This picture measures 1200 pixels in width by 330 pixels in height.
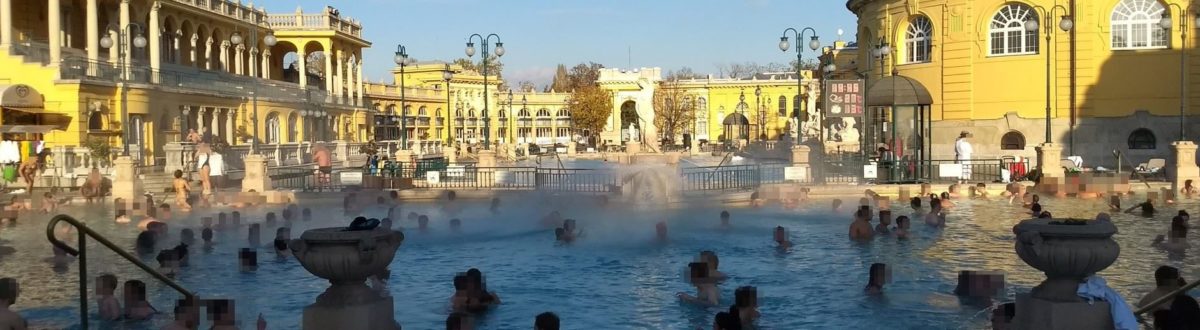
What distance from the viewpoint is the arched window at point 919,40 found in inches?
1793

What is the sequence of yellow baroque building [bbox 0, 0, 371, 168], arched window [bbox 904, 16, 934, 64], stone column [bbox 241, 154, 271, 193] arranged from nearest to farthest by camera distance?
stone column [bbox 241, 154, 271, 193] < yellow baroque building [bbox 0, 0, 371, 168] < arched window [bbox 904, 16, 934, 64]

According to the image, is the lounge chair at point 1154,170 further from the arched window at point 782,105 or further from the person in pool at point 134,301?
the arched window at point 782,105

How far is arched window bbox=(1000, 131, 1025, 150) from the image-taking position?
141 ft

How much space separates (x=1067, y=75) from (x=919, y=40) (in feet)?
22.0

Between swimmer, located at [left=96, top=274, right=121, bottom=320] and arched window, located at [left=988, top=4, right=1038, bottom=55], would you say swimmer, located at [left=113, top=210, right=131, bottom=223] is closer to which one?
swimmer, located at [left=96, top=274, right=121, bottom=320]

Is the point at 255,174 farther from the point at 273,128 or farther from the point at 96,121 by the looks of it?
the point at 273,128

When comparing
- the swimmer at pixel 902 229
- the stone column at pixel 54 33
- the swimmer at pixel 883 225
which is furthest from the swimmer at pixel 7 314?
the stone column at pixel 54 33

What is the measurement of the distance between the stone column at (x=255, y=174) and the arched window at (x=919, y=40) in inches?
1176

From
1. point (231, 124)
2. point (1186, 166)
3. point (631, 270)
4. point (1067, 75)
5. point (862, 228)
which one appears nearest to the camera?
point (631, 270)

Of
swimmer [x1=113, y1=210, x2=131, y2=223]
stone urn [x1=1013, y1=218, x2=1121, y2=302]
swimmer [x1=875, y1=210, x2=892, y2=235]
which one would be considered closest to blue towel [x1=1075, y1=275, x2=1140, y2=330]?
stone urn [x1=1013, y1=218, x2=1121, y2=302]

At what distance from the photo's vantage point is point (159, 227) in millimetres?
18938

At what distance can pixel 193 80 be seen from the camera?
50.8 metres

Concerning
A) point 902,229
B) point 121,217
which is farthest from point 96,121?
point 902,229

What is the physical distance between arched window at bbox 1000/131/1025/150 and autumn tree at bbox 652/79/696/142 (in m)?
55.5
